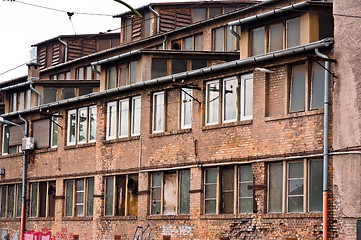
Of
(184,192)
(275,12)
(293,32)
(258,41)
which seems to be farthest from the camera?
(184,192)

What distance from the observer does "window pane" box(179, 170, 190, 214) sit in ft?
105

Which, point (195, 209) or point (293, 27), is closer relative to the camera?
point (293, 27)

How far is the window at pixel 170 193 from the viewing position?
32.2 m

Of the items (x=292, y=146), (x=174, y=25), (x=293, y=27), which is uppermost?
(x=174, y=25)

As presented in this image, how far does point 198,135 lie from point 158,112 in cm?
281

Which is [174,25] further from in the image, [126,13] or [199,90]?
[199,90]

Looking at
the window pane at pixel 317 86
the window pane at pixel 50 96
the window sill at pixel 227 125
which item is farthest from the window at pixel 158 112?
the window pane at pixel 50 96

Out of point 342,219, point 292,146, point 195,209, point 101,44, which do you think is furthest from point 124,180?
point 101,44

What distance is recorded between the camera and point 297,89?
27.6 meters

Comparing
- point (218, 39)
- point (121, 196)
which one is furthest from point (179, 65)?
point (121, 196)

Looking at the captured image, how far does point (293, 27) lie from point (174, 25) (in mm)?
16412

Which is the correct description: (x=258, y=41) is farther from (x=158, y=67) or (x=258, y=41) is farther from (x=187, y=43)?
(x=187, y=43)

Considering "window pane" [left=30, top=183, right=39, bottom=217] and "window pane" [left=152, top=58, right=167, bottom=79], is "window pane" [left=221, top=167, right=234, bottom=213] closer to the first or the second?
"window pane" [left=152, top=58, right=167, bottom=79]

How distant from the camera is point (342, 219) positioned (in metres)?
25.5
